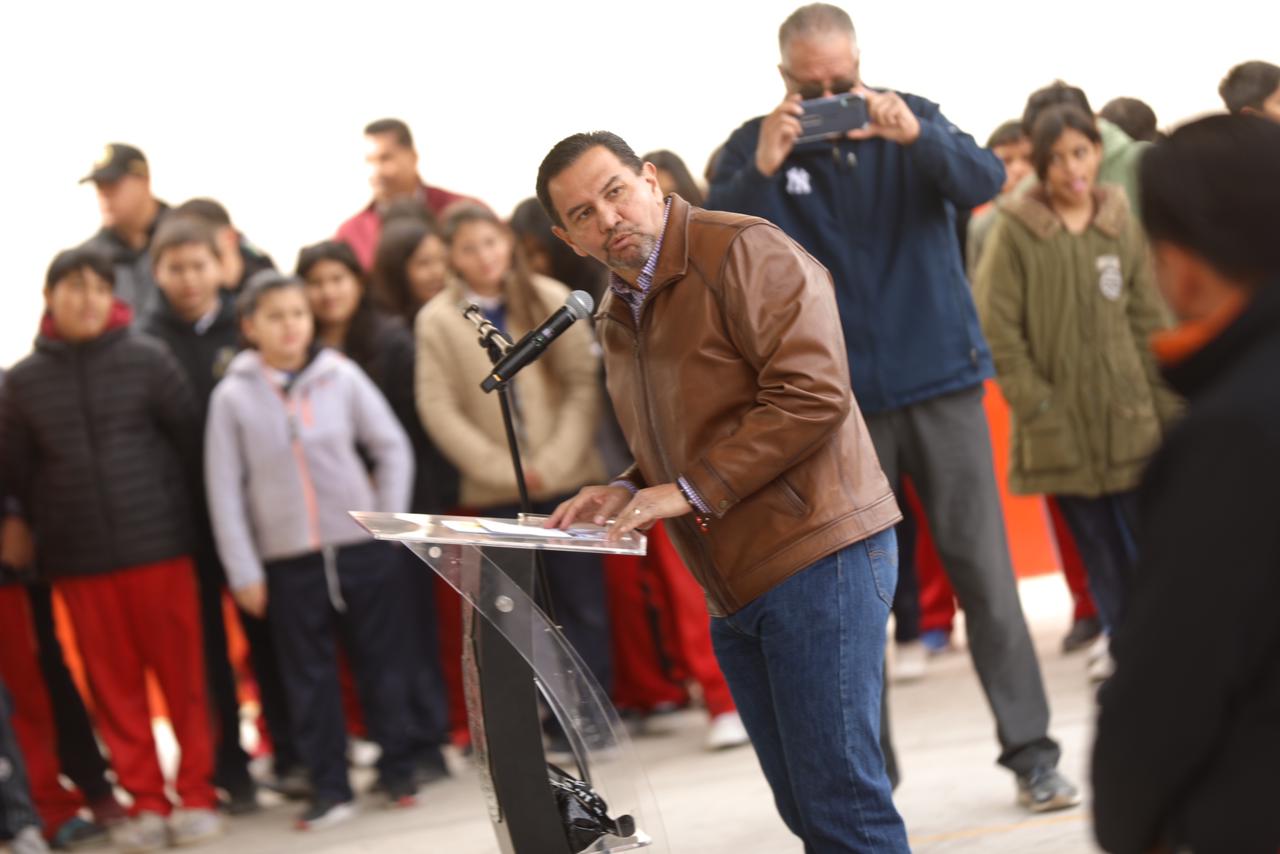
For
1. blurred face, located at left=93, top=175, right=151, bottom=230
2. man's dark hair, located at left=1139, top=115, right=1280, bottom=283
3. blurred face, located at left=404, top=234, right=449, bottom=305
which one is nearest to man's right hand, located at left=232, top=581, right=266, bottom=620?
blurred face, located at left=404, top=234, right=449, bottom=305

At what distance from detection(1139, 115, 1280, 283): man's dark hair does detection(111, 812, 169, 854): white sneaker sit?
13.6 ft

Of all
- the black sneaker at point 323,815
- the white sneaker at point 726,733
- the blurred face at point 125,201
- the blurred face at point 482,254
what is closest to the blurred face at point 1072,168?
the blurred face at point 482,254

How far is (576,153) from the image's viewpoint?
2697 mm

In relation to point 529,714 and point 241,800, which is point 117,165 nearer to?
point 241,800

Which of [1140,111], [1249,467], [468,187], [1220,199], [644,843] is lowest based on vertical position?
[644,843]

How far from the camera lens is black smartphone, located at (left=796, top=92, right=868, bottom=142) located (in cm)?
→ 381

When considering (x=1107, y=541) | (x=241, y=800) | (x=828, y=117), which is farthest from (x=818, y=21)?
(x=241, y=800)

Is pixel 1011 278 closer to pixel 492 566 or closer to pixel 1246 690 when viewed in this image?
pixel 492 566

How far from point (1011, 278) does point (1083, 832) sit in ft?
6.30

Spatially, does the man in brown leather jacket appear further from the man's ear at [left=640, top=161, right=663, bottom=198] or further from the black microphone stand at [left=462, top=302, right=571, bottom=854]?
the black microphone stand at [left=462, top=302, right=571, bottom=854]

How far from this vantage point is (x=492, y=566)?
2854 mm

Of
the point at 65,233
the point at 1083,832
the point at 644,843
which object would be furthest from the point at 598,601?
the point at 65,233

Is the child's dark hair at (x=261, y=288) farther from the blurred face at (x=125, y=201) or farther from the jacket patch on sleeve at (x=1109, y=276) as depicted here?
the jacket patch on sleeve at (x=1109, y=276)

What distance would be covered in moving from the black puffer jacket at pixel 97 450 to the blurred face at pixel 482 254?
3.22ft
